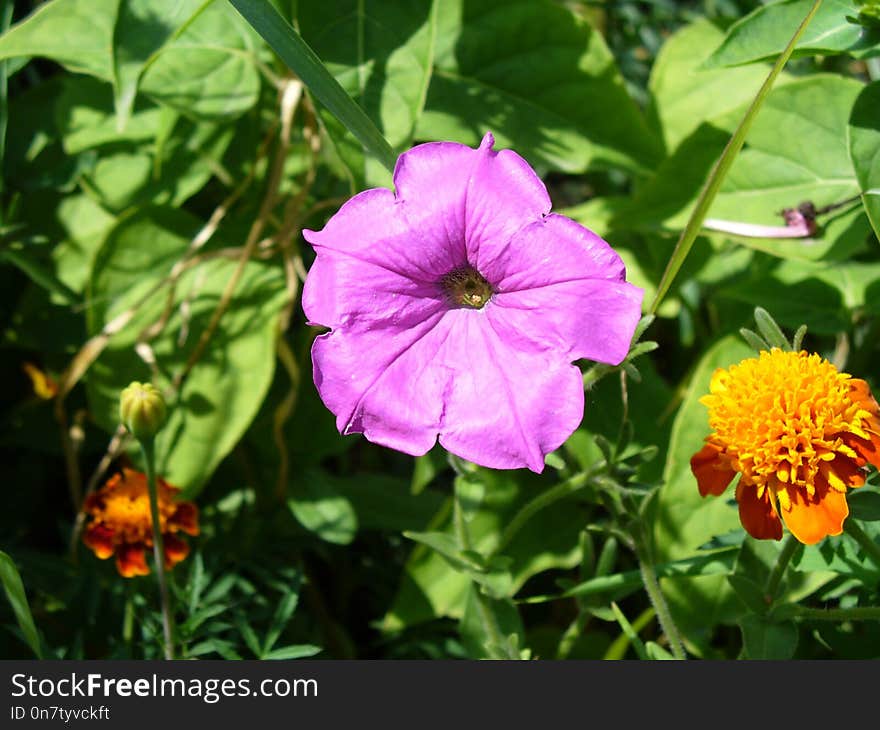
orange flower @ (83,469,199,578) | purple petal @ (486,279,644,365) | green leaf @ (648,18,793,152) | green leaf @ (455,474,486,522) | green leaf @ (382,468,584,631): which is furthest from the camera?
green leaf @ (648,18,793,152)

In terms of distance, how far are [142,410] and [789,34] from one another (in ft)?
2.39

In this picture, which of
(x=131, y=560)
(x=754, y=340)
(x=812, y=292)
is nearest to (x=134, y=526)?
(x=131, y=560)

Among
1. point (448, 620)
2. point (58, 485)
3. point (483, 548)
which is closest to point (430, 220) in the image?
point (483, 548)

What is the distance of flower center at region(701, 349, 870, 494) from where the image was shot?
84 centimetres

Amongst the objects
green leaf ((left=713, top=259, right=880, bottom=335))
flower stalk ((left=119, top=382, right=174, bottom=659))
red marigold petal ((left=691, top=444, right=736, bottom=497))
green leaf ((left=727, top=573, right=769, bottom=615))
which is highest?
flower stalk ((left=119, top=382, right=174, bottom=659))

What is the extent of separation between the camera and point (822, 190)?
116 centimetres

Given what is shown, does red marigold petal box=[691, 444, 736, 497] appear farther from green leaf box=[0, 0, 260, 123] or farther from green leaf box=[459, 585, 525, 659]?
green leaf box=[0, 0, 260, 123]

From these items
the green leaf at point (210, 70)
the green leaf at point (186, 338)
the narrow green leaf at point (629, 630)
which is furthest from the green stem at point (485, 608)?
the green leaf at point (210, 70)

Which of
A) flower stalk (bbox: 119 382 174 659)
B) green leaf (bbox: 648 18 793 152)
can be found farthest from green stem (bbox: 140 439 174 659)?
green leaf (bbox: 648 18 793 152)

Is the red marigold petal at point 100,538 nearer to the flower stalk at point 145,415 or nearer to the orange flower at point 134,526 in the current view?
the orange flower at point 134,526

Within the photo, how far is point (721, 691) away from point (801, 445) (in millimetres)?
274

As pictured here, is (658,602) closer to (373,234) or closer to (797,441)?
(797,441)

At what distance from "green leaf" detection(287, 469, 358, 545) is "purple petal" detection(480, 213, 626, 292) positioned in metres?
0.49

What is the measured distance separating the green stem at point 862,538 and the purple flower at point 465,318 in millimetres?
268
